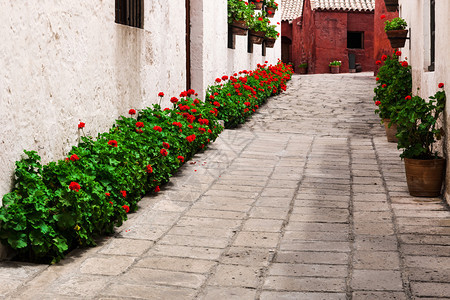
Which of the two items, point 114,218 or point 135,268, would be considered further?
point 114,218

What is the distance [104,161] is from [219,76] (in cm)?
656

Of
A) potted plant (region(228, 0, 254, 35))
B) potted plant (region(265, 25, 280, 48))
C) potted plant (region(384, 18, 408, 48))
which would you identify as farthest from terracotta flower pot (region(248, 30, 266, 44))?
potted plant (region(384, 18, 408, 48))

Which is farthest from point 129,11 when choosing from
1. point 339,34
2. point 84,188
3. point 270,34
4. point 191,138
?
point 339,34

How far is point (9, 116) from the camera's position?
421cm

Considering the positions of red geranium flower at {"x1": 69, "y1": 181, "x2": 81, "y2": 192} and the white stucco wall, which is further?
the white stucco wall

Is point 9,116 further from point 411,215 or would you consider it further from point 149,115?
point 411,215

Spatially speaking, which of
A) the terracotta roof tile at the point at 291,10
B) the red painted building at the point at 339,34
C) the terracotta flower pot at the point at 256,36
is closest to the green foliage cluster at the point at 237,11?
the terracotta flower pot at the point at 256,36

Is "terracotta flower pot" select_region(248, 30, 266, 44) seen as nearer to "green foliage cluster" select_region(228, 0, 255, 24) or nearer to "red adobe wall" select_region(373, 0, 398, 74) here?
"green foliage cluster" select_region(228, 0, 255, 24)

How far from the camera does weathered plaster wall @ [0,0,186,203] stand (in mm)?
4238

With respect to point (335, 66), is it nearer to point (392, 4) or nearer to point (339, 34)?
point (339, 34)

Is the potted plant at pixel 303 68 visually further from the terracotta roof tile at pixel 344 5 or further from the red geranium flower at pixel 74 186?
the red geranium flower at pixel 74 186

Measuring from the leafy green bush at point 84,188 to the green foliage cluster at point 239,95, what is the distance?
11.1 ft

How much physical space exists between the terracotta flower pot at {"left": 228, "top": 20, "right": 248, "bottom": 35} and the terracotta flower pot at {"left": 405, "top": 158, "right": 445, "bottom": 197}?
6.73 meters

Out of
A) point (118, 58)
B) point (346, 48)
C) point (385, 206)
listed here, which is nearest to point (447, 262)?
point (385, 206)
